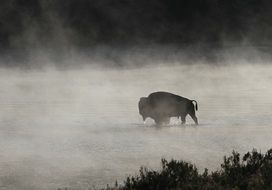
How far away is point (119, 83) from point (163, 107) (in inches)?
1393

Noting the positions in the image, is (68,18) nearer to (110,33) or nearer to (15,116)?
(110,33)

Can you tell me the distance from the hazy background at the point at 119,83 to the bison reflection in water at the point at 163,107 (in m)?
0.48

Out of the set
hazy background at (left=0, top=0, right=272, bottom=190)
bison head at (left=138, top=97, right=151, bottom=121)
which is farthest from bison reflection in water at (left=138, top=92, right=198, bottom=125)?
hazy background at (left=0, top=0, right=272, bottom=190)

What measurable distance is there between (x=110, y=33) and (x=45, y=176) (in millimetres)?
77774

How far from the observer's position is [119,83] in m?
59.3

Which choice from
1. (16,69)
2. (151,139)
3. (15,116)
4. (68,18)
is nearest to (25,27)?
(68,18)

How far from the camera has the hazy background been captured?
1589cm

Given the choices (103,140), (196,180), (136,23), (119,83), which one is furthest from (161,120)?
(136,23)

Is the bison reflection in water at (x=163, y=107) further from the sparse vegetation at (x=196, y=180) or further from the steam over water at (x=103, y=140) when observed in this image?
the sparse vegetation at (x=196, y=180)

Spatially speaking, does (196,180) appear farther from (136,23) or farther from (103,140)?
(136,23)

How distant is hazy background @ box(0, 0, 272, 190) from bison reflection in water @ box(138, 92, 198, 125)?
0.48 metres

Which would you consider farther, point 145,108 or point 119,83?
point 119,83

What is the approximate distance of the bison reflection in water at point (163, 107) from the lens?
24.0 meters

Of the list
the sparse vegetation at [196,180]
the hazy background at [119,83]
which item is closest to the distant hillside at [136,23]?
the hazy background at [119,83]
